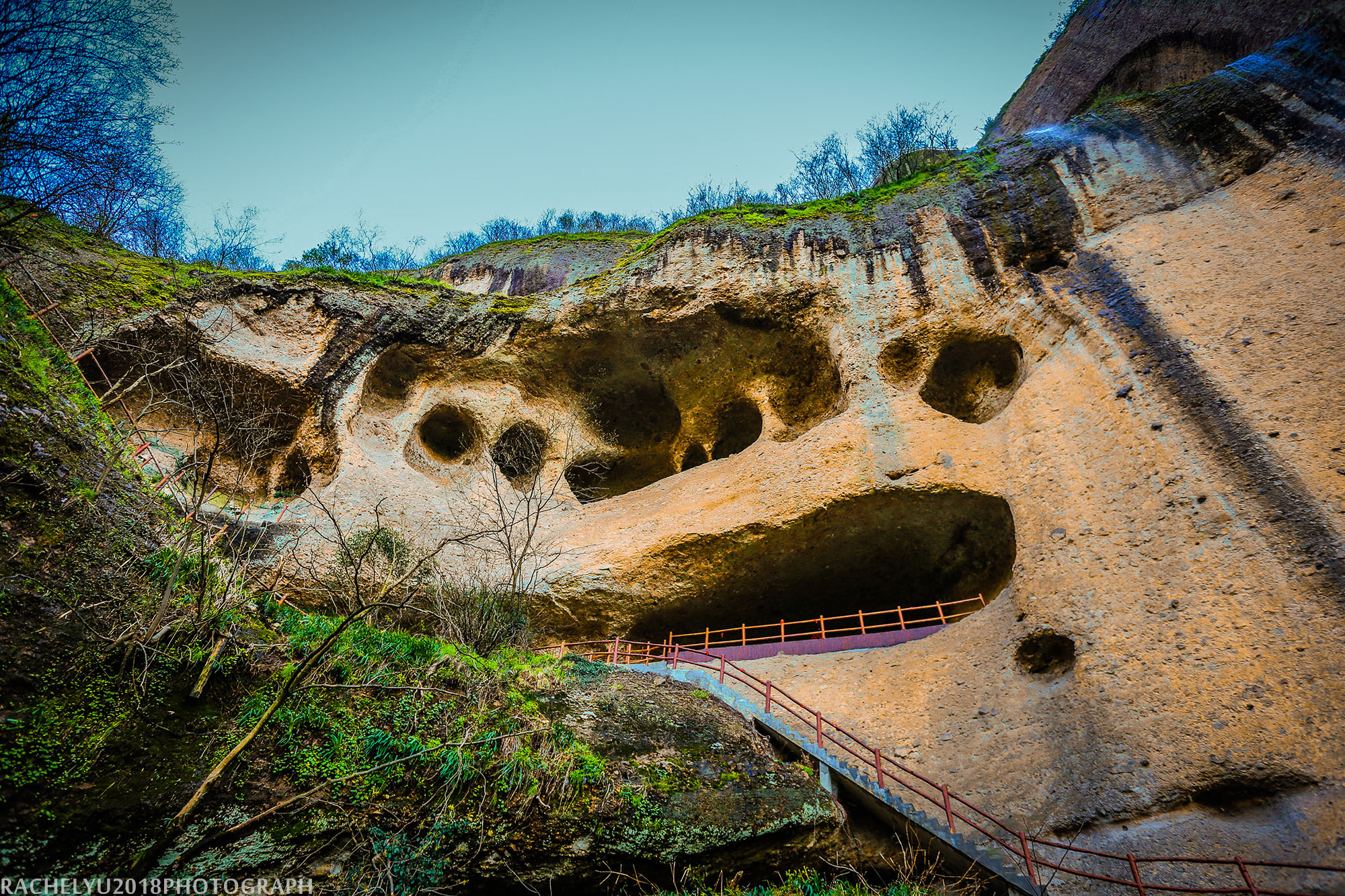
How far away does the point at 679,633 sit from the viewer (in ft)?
44.8

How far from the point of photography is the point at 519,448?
657 inches

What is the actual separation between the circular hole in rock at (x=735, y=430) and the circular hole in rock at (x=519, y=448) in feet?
14.4

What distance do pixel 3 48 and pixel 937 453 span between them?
40.0ft

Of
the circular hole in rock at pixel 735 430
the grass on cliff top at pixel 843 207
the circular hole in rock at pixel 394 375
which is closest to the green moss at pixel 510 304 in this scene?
the grass on cliff top at pixel 843 207

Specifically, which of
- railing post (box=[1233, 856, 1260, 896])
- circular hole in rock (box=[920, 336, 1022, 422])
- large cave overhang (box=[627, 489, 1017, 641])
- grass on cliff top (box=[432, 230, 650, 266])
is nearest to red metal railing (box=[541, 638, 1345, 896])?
railing post (box=[1233, 856, 1260, 896])

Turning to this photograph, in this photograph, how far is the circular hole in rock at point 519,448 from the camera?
16375mm

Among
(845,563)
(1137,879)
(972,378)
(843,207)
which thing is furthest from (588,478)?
(1137,879)

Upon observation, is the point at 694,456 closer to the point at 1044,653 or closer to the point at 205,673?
the point at 1044,653

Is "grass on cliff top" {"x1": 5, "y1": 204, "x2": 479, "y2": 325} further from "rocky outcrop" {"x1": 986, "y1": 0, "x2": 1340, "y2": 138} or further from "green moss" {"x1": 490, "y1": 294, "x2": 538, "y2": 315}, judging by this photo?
"rocky outcrop" {"x1": 986, "y1": 0, "x2": 1340, "y2": 138}

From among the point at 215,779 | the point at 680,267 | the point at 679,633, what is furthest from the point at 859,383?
the point at 215,779

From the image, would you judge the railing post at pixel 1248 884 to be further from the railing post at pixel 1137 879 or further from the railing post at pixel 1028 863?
the railing post at pixel 1028 863

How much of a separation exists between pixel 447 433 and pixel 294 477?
3.71 meters

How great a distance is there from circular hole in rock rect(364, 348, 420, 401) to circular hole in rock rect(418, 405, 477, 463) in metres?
0.96

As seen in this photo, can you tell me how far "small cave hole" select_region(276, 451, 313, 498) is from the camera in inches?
576
